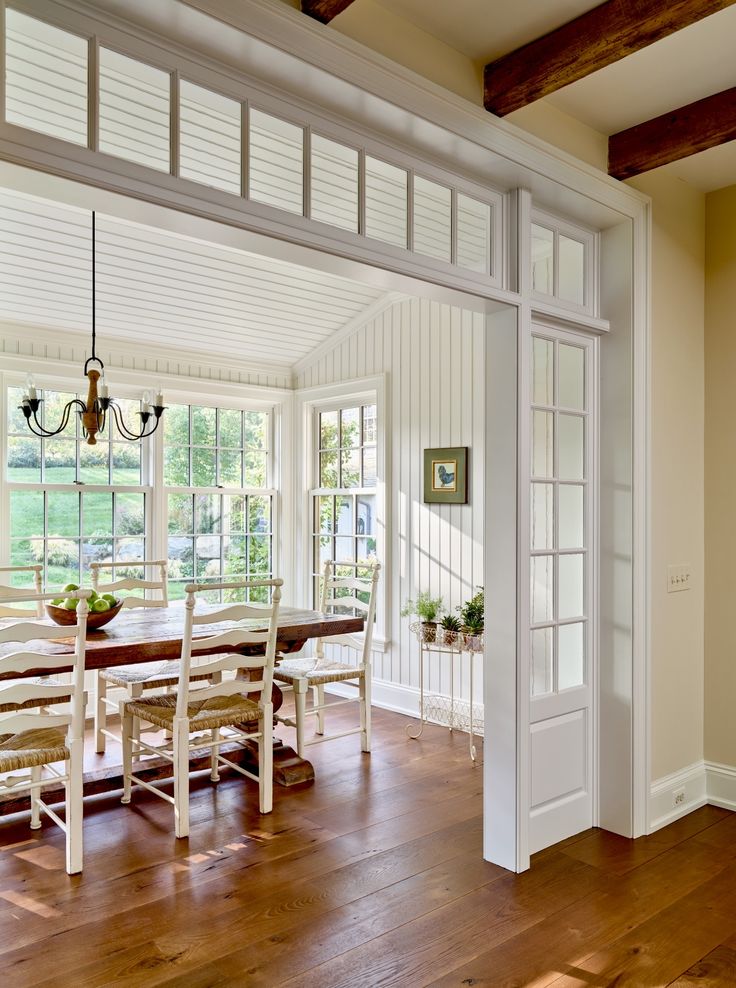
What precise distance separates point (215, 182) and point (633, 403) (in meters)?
2.04

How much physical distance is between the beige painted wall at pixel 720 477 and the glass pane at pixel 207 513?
142 inches

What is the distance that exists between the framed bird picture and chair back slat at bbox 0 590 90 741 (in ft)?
8.44

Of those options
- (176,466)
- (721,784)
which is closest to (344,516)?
(176,466)

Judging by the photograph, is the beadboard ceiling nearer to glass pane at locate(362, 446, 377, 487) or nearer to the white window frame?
the white window frame

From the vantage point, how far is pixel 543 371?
3182mm

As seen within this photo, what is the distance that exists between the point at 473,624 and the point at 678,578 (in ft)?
4.07

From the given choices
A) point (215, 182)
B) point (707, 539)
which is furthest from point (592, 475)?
point (215, 182)

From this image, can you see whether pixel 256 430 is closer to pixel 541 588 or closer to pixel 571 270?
pixel 571 270

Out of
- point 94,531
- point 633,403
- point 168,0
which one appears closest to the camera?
point 168,0

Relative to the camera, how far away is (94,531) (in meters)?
5.15

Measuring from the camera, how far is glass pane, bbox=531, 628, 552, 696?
121 inches

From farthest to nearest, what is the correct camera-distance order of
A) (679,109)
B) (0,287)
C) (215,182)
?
(0,287)
(679,109)
(215,182)

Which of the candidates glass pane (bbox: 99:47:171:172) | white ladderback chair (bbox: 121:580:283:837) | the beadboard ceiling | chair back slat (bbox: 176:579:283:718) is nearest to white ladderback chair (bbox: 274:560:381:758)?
white ladderback chair (bbox: 121:580:283:837)

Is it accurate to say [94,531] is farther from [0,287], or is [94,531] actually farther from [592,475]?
[592,475]
